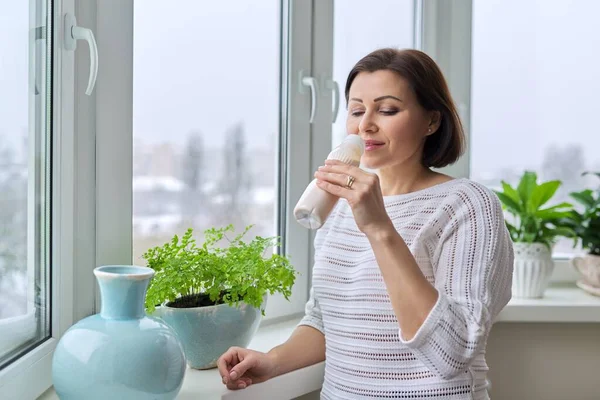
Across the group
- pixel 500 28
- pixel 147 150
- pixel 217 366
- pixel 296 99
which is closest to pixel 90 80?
pixel 147 150

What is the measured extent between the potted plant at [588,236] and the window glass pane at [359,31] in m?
0.78

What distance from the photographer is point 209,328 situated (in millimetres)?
1413

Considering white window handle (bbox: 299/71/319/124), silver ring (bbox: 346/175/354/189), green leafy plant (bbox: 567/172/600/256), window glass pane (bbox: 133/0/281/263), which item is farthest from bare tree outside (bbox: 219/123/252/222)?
green leafy plant (bbox: 567/172/600/256)

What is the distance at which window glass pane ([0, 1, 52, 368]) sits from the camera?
3.51 ft

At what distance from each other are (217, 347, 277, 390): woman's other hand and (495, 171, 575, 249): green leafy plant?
1.05 metres

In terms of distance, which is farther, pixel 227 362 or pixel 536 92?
pixel 536 92

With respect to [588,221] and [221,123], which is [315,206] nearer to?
[221,123]

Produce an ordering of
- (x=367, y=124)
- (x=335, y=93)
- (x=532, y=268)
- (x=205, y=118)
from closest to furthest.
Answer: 1. (x=367, y=124)
2. (x=205, y=118)
3. (x=335, y=93)
4. (x=532, y=268)

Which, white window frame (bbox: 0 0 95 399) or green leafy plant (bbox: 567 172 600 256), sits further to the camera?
green leafy plant (bbox: 567 172 600 256)

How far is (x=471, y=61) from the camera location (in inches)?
93.0

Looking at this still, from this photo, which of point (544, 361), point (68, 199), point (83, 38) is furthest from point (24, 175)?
point (544, 361)

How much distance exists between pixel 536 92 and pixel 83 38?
1.67m

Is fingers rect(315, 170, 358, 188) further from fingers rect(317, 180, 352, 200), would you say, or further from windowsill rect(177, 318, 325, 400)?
windowsill rect(177, 318, 325, 400)

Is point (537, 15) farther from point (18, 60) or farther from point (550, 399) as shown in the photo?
point (18, 60)
